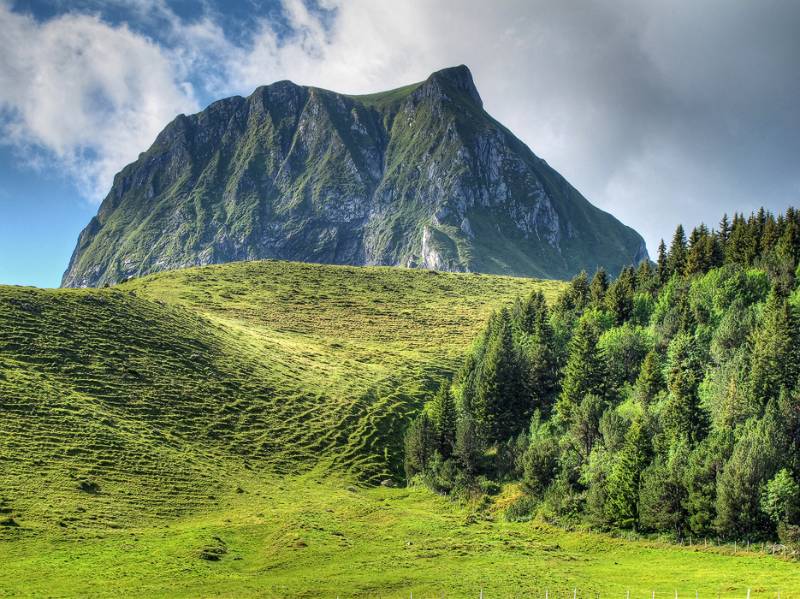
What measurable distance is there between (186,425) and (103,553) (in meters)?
39.9

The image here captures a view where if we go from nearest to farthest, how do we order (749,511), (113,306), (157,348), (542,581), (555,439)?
(542,581) < (749,511) < (555,439) < (157,348) < (113,306)

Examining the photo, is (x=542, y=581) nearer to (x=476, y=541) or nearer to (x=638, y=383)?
(x=476, y=541)

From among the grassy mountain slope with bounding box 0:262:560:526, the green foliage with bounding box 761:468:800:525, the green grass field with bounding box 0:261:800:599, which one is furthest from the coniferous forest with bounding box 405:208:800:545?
the grassy mountain slope with bounding box 0:262:560:526

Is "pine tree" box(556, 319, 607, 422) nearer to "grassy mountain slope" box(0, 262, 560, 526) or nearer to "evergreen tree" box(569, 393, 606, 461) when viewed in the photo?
"evergreen tree" box(569, 393, 606, 461)

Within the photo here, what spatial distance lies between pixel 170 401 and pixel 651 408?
250 ft

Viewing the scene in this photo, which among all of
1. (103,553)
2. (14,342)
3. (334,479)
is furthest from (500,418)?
(14,342)

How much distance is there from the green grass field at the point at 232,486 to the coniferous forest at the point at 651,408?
5.20m

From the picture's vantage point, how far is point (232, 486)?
263 ft

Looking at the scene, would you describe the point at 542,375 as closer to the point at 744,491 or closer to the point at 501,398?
the point at 501,398

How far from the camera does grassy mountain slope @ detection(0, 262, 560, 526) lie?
72562 mm

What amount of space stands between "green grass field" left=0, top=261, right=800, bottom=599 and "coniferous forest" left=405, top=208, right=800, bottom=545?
520 centimetres

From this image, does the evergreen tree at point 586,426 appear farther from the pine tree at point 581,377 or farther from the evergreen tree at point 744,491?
the evergreen tree at point 744,491

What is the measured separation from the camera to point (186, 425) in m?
93.7

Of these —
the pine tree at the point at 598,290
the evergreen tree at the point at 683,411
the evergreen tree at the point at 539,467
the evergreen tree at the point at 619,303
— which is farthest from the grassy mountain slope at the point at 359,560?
the pine tree at the point at 598,290
